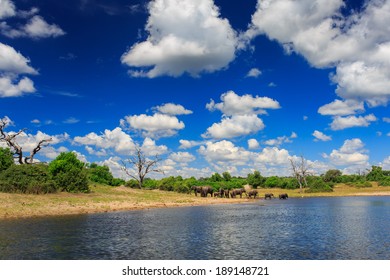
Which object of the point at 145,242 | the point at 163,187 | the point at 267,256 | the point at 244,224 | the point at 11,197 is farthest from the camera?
the point at 163,187

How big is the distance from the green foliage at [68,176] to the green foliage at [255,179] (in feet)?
335

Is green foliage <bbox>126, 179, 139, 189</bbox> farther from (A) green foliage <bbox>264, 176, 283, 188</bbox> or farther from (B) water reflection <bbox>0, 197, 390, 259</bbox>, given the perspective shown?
(B) water reflection <bbox>0, 197, 390, 259</bbox>

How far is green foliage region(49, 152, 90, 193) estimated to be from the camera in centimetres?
6712

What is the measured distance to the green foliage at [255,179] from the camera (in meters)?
164

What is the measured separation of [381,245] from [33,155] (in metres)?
81.2

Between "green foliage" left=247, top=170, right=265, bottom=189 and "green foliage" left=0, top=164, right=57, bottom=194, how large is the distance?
112 metres

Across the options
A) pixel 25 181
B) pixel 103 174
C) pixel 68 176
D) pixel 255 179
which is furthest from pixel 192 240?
pixel 255 179

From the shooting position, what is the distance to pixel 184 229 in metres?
35.2

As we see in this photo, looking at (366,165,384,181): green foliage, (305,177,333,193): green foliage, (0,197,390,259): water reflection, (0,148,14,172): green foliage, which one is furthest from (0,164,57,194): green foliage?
(366,165,384,181): green foliage

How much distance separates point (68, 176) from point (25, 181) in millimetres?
9789

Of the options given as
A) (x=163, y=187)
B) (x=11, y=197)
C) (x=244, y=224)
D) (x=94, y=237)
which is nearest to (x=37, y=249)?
(x=94, y=237)

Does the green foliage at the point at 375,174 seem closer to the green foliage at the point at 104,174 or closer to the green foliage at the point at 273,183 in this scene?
the green foliage at the point at 273,183

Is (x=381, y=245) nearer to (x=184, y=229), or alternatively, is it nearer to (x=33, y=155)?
(x=184, y=229)

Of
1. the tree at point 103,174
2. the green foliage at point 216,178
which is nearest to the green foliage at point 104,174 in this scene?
the tree at point 103,174
